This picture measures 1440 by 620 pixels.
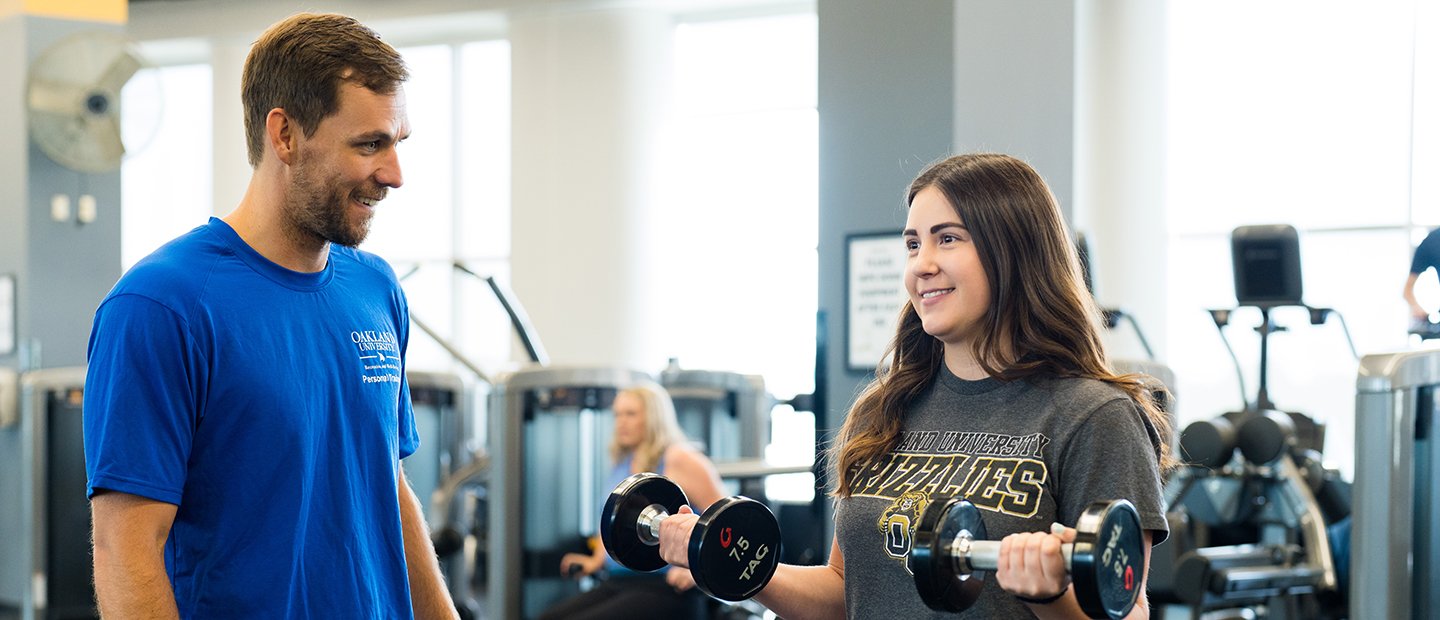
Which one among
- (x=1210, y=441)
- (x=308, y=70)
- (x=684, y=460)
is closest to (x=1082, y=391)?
(x=308, y=70)

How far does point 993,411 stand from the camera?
5.65 ft

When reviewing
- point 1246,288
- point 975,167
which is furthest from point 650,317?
point 975,167

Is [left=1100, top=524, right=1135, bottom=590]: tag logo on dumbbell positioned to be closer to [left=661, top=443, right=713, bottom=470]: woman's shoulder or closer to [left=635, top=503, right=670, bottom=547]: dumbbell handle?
[left=635, top=503, right=670, bottom=547]: dumbbell handle

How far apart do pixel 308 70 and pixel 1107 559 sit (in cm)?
106

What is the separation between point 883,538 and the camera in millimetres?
1725

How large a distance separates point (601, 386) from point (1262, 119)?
15.1 ft

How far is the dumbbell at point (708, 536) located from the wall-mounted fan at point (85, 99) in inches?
212

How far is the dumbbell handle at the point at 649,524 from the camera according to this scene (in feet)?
6.25

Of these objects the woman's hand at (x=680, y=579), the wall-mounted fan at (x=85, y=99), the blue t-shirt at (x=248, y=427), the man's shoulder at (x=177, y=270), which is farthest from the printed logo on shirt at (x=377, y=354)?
the wall-mounted fan at (x=85, y=99)

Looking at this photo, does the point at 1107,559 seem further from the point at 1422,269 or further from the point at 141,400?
the point at 1422,269

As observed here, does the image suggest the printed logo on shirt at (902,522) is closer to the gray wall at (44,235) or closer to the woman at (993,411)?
the woman at (993,411)

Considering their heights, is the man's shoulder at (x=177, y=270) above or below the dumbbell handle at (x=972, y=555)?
above

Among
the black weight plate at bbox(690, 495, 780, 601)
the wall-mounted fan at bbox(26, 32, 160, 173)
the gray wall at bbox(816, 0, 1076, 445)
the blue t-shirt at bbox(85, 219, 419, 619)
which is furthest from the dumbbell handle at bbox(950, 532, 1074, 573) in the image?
the wall-mounted fan at bbox(26, 32, 160, 173)

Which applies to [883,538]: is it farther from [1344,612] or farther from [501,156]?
[501,156]
